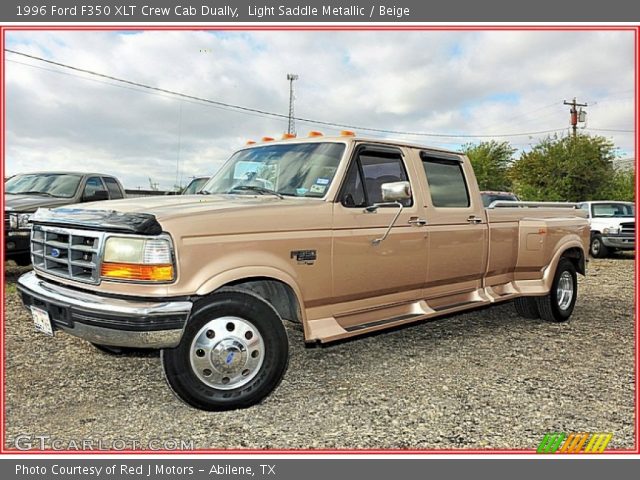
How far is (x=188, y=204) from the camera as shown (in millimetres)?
3979

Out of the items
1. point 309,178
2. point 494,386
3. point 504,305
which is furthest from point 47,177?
point 494,386

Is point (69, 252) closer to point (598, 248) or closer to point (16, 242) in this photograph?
point (16, 242)

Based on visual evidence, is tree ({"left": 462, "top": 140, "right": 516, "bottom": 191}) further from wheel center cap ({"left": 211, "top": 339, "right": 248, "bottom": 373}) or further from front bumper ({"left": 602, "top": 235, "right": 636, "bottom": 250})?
wheel center cap ({"left": 211, "top": 339, "right": 248, "bottom": 373})

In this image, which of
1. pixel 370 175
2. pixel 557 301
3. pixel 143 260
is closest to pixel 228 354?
pixel 143 260

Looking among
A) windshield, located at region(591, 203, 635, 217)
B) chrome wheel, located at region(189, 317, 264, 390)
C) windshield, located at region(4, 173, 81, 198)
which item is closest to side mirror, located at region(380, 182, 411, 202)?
chrome wheel, located at region(189, 317, 264, 390)

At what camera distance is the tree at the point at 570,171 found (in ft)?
104

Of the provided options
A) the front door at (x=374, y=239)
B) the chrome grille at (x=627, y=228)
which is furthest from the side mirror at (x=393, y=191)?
the chrome grille at (x=627, y=228)

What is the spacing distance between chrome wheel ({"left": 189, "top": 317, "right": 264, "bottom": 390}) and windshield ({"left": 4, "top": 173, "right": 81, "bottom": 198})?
7.34 meters

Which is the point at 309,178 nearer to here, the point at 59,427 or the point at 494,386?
the point at 494,386

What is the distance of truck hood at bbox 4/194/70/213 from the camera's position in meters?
8.51

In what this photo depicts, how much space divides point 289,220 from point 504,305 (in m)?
4.66

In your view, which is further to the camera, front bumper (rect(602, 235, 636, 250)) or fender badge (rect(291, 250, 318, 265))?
front bumper (rect(602, 235, 636, 250))

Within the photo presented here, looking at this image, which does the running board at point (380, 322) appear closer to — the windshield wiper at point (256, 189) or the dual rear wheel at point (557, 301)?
the windshield wiper at point (256, 189)

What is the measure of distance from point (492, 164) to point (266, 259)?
4114cm
